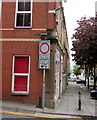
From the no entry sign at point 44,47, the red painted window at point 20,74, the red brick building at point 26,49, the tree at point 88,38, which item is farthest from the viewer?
the tree at point 88,38

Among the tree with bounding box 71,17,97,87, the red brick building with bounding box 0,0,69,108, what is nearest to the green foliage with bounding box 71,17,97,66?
the tree with bounding box 71,17,97,87

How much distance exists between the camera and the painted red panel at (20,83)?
9.52 meters

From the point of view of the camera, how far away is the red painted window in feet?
31.2

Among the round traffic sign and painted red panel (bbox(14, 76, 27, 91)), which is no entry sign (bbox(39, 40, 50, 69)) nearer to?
the round traffic sign

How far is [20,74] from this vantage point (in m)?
9.54

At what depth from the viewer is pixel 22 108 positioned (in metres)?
8.12

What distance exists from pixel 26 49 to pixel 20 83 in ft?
6.48

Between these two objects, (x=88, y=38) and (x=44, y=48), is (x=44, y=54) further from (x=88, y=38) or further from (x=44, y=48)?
(x=88, y=38)

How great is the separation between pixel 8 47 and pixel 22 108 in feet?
11.6

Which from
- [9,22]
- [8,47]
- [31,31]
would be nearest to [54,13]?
[31,31]

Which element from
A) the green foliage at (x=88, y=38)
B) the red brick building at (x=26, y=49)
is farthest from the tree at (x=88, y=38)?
the red brick building at (x=26, y=49)

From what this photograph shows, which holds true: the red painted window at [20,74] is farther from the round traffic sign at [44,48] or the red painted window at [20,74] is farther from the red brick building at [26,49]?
the round traffic sign at [44,48]

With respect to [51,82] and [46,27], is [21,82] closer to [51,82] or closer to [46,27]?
[51,82]

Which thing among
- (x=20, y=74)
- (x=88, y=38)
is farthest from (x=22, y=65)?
(x=88, y=38)
